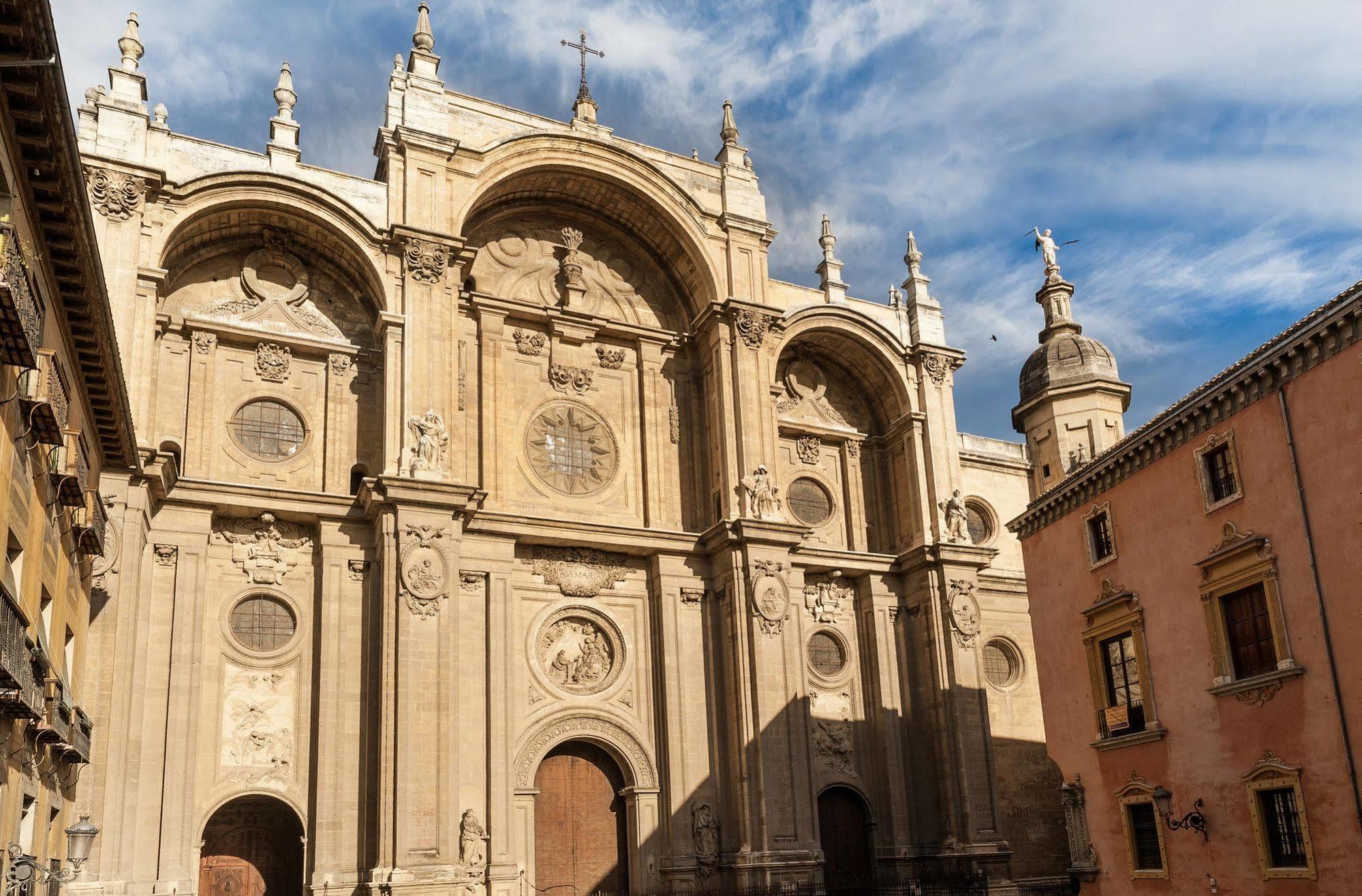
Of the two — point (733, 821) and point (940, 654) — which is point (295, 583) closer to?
point (733, 821)

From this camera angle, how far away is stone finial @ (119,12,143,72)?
2708cm

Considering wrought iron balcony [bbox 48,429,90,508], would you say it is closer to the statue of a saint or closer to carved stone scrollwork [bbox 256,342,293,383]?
carved stone scrollwork [bbox 256,342,293,383]

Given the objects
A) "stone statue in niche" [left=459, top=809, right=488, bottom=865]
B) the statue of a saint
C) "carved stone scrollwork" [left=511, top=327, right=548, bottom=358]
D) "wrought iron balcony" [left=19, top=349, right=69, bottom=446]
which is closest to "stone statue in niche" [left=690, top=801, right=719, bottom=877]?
"stone statue in niche" [left=459, top=809, right=488, bottom=865]

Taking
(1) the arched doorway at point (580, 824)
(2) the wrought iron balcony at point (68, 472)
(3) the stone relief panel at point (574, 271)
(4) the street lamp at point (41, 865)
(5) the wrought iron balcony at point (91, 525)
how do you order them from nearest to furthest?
(4) the street lamp at point (41, 865) < (2) the wrought iron balcony at point (68, 472) < (5) the wrought iron balcony at point (91, 525) < (1) the arched doorway at point (580, 824) < (3) the stone relief panel at point (574, 271)

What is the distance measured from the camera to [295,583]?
1044 inches

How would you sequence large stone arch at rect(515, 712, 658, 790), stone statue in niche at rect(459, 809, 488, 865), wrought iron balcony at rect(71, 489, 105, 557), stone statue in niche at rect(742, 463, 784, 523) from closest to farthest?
wrought iron balcony at rect(71, 489, 105, 557)
stone statue in niche at rect(459, 809, 488, 865)
large stone arch at rect(515, 712, 658, 790)
stone statue in niche at rect(742, 463, 784, 523)

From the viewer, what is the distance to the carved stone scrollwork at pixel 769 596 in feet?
96.0

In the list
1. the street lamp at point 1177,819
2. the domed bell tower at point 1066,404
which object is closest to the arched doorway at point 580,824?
the street lamp at point 1177,819

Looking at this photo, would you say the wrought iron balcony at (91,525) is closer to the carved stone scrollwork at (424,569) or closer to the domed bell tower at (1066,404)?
the carved stone scrollwork at (424,569)

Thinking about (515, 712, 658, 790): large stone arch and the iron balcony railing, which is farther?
(515, 712, 658, 790): large stone arch

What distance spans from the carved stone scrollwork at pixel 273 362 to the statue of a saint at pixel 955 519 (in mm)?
17808

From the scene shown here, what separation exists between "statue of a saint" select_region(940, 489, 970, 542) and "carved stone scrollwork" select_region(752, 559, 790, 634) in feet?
19.4

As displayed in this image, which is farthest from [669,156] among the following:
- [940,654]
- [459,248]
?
[940,654]

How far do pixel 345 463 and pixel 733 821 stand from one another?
12.3m
